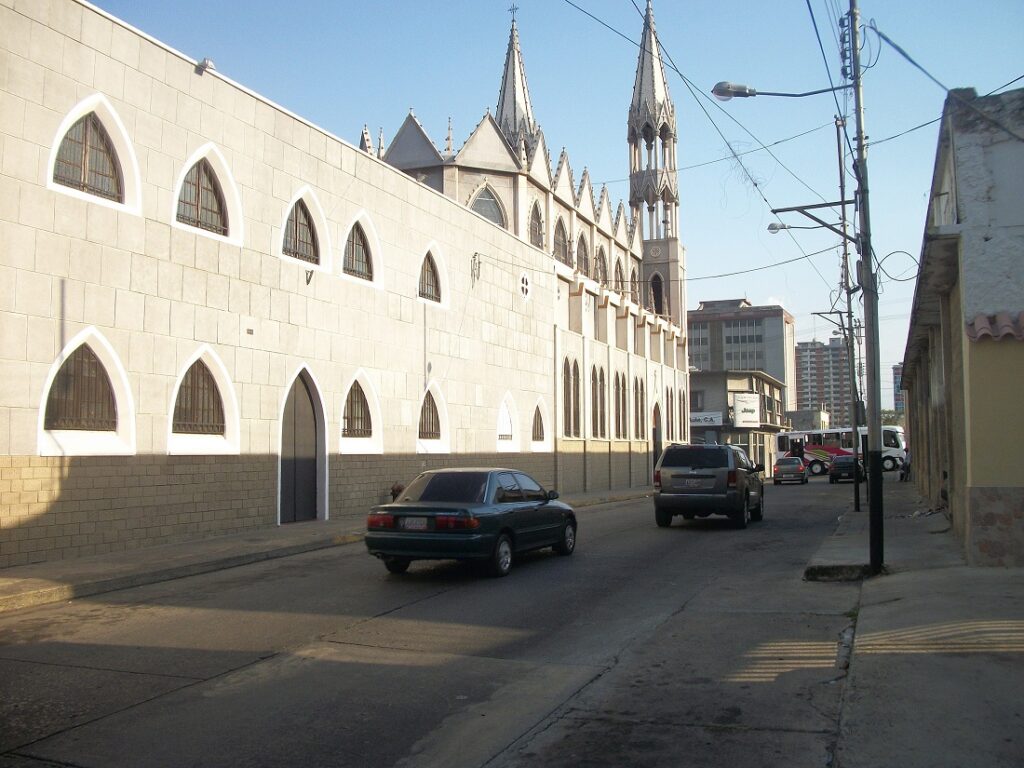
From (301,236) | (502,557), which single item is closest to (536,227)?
(301,236)

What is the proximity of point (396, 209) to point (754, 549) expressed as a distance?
1356 centimetres

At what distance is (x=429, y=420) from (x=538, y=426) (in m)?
8.80

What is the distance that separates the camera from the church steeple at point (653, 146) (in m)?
56.2

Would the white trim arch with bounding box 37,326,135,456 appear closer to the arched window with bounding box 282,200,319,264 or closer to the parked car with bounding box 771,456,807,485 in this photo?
the arched window with bounding box 282,200,319,264

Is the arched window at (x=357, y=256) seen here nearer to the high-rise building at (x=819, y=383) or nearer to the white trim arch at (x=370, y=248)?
the white trim arch at (x=370, y=248)

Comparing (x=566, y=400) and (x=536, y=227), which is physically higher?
(x=536, y=227)

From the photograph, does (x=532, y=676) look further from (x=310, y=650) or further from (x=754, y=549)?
(x=754, y=549)

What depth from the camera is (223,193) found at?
1875 centimetres

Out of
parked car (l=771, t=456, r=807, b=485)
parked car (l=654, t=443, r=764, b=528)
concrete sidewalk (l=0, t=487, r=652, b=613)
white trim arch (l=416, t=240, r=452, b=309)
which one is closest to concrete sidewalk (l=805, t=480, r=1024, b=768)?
parked car (l=654, t=443, r=764, b=528)

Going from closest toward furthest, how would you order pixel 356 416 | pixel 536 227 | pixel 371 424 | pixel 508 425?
pixel 356 416, pixel 371 424, pixel 508 425, pixel 536 227

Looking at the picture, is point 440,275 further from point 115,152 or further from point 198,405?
point 115,152

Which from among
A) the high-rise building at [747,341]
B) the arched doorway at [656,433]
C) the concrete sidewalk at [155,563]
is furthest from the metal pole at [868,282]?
the high-rise building at [747,341]

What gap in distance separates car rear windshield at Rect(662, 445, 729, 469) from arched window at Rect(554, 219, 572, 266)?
25.6m

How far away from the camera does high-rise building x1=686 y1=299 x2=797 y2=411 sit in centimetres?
14112
